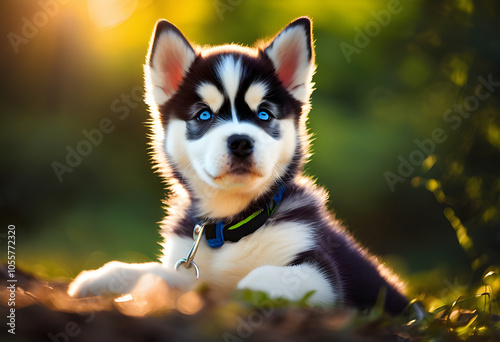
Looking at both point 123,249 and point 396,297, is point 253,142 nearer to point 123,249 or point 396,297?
point 396,297

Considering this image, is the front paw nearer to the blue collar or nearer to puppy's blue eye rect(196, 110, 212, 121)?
the blue collar

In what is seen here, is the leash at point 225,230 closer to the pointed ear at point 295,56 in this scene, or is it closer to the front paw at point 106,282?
the front paw at point 106,282

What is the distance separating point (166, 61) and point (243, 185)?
3.48 ft

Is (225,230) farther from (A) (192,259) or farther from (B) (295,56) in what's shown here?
(B) (295,56)

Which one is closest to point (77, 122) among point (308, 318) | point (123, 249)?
point (123, 249)

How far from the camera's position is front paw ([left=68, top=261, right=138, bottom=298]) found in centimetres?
243

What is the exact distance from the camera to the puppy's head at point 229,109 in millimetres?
2752

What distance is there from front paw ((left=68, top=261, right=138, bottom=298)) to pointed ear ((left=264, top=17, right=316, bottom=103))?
1.51 meters

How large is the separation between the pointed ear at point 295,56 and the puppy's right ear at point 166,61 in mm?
510

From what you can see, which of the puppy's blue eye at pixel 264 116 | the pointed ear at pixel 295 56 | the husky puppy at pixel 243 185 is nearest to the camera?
the husky puppy at pixel 243 185

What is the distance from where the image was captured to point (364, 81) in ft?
19.7

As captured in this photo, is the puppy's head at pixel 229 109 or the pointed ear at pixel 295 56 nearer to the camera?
the puppy's head at pixel 229 109

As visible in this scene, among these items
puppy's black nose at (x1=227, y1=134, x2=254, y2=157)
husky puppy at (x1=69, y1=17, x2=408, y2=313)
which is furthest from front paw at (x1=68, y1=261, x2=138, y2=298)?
puppy's black nose at (x1=227, y1=134, x2=254, y2=157)

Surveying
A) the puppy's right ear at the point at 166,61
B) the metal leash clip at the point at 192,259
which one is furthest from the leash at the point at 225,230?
the puppy's right ear at the point at 166,61
